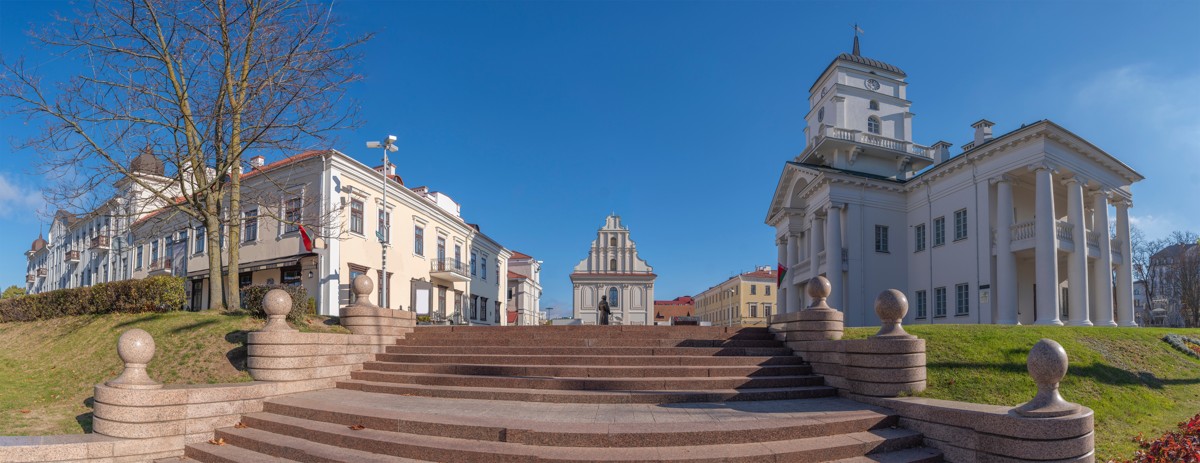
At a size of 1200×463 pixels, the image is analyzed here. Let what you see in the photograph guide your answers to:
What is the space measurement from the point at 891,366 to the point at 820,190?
2471 cm

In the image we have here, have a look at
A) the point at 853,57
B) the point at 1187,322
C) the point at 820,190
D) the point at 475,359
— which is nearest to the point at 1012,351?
the point at 475,359

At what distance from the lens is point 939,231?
29.1 m

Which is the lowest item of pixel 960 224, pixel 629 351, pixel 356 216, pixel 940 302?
pixel 629 351

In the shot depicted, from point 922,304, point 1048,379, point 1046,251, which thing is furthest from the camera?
point 922,304

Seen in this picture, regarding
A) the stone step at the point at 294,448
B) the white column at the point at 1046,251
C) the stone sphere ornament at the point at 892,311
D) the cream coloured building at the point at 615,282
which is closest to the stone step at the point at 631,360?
the stone sphere ornament at the point at 892,311

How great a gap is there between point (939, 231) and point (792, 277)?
8962 millimetres

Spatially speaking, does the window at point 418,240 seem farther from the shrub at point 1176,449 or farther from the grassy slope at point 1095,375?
the shrub at point 1176,449

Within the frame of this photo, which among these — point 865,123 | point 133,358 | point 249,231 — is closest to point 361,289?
point 133,358

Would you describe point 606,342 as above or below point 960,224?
below

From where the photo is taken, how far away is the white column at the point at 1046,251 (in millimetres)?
22875

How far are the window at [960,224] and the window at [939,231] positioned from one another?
0.78m

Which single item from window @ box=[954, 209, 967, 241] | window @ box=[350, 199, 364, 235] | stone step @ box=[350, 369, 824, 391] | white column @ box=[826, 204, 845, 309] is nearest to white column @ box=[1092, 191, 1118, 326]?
window @ box=[954, 209, 967, 241]

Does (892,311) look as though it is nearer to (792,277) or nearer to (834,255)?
(834,255)

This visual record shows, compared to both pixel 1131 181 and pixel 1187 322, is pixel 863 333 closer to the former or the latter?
pixel 1131 181
